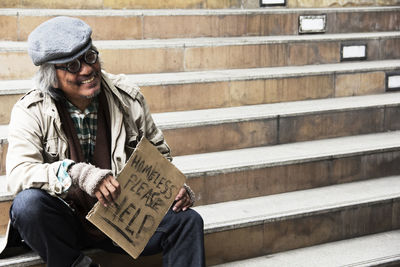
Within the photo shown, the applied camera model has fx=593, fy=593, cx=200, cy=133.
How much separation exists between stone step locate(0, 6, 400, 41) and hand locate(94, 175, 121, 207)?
2231 mm

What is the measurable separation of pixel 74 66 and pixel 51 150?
1.28 feet

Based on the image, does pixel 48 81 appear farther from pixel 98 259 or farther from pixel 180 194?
pixel 98 259

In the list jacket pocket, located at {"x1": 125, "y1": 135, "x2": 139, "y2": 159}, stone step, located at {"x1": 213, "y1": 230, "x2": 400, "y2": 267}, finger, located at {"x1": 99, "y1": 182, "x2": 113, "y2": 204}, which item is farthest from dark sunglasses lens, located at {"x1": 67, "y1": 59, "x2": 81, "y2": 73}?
stone step, located at {"x1": 213, "y1": 230, "x2": 400, "y2": 267}

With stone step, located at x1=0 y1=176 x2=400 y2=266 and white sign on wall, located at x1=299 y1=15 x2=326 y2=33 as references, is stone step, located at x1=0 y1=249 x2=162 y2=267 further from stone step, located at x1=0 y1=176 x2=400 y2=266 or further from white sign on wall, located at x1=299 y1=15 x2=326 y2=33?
white sign on wall, located at x1=299 y1=15 x2=326 y2=33

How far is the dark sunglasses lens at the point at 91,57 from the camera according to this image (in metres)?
2.58

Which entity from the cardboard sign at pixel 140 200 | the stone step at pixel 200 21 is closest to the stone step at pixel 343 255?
the cardboard sign at pixel 140 200

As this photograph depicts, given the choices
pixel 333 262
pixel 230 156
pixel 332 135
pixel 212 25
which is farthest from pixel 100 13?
pixel 333 262

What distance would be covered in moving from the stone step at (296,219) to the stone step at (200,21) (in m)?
1.72

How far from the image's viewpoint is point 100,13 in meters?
4.48

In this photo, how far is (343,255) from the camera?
334 cm

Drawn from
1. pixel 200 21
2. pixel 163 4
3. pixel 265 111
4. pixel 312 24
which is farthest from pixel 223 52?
pixel 312 24

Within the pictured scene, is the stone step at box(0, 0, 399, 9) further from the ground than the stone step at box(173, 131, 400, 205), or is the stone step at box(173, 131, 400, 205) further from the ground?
the stone step at box(0, 0, 399, 9)

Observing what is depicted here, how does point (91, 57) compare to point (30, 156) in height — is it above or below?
above

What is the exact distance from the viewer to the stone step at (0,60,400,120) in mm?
3959
